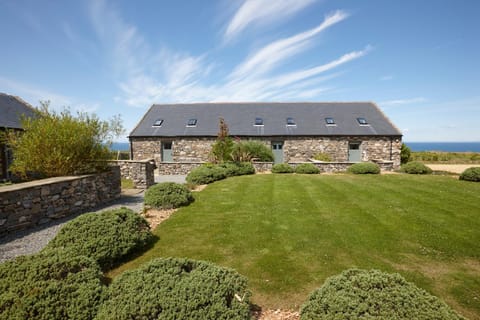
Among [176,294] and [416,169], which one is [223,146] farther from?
[176,294]

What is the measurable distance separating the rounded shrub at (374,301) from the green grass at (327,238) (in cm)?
93

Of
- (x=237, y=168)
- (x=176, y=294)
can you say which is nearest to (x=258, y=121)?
(x=237, y=168)

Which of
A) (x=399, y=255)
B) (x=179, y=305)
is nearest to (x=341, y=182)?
(x=399, y=255)

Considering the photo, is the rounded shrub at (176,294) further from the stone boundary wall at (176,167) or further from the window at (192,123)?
the window at (192,123)

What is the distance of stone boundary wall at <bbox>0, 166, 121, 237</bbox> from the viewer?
607 cm

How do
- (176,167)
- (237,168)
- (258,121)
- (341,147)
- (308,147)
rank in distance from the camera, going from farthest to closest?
(258,121)
(308,147)
(341,147)
(176,167)
(237,168)

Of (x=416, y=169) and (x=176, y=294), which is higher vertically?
(x=416, y=169)

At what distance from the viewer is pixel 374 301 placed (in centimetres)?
247

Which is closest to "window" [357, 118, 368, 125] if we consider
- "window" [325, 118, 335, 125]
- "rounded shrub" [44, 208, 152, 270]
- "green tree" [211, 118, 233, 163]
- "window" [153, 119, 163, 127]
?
"window" [325, 118, 335, 125]

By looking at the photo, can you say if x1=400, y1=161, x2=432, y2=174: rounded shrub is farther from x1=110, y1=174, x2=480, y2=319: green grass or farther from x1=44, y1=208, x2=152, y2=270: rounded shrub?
x1=44, y1=208, x2=152, y2=270: rounded shrub

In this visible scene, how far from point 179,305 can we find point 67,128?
8.30m

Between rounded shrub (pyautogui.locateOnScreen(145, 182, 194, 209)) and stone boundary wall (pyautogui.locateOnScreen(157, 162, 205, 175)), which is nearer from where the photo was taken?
rounded shrub (pyautogui.locateOnScreen(145, 182, 194, 209))

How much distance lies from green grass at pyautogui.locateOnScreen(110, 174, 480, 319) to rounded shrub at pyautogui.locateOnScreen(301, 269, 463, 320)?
0.93m

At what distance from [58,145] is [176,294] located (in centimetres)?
793
